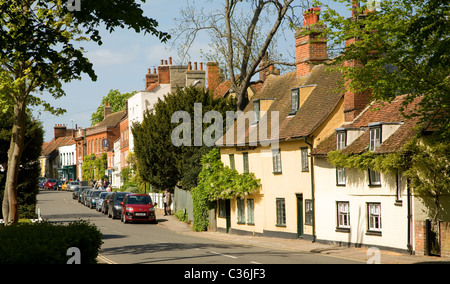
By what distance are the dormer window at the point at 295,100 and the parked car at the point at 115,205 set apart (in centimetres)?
1692

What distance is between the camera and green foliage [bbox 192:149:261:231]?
36.0 m

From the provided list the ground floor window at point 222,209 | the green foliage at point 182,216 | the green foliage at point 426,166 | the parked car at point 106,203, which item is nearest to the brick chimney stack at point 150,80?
the parked car at point 106,203

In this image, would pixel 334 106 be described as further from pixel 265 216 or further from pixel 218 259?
pixel 218 259

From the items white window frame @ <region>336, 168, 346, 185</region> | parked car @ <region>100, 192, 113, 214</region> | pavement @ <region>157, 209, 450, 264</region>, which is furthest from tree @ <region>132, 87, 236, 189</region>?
white window frame @ <region>336, 168, 346, 185</region>

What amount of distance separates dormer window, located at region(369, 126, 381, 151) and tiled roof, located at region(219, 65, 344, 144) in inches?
111

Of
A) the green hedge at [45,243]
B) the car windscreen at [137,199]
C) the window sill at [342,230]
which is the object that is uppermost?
the green hedge at [45,243]

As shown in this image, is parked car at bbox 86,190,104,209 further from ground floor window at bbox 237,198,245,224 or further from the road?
the road

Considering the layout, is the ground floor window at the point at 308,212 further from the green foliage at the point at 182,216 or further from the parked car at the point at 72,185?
the parked car at the point at 72,185

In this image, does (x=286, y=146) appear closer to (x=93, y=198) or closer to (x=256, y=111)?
(x=256, y=111)

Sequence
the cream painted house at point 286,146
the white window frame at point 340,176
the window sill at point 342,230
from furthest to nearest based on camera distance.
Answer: the cream painted house at point 286,146 < the white window frame at point 340,176 < the window sill at point 342,230

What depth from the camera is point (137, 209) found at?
43.1m

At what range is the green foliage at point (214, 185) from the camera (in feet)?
118

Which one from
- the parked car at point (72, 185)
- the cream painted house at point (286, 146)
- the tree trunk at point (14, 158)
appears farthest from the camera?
the parked car at point (72, 185)
